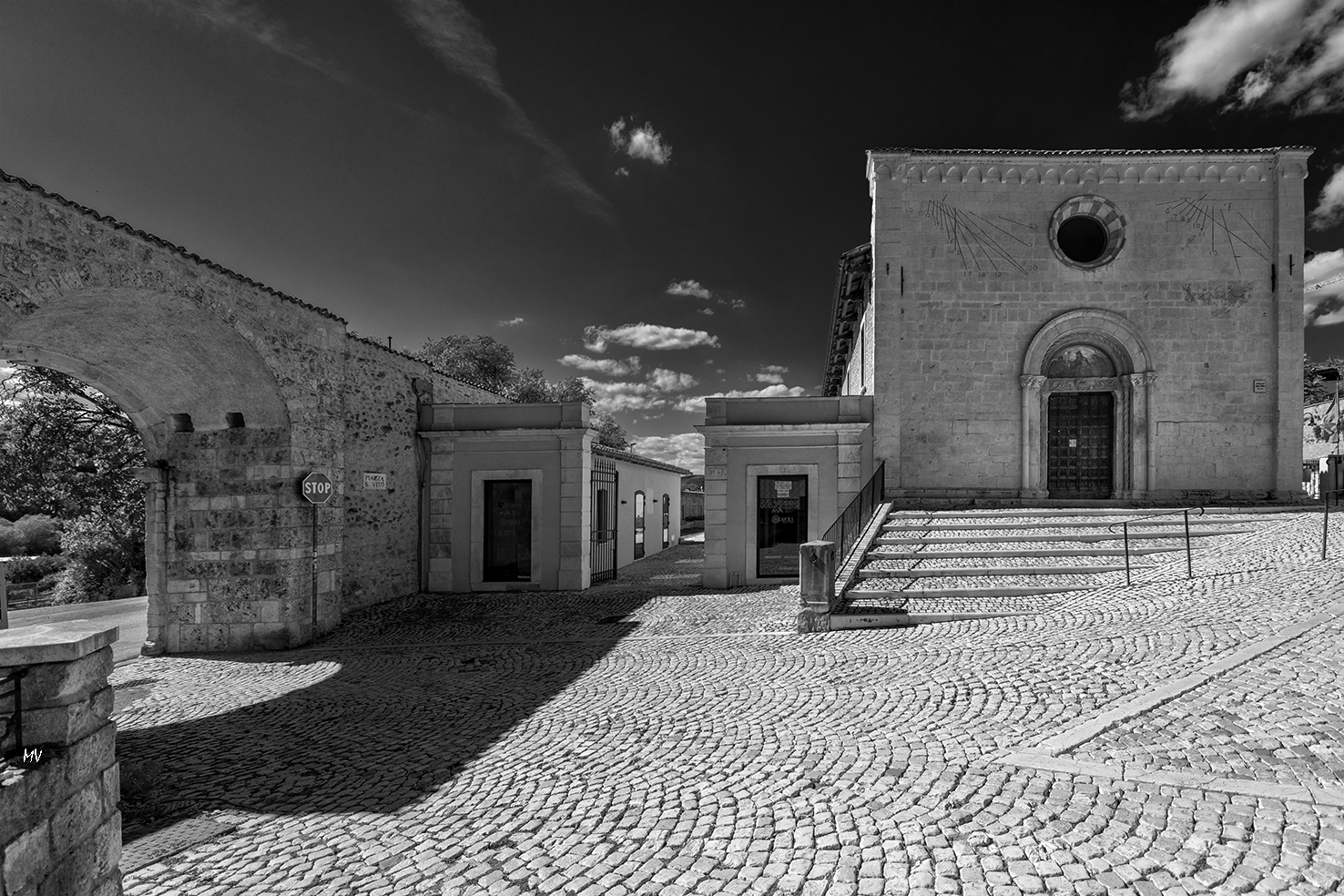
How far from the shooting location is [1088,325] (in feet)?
44.4

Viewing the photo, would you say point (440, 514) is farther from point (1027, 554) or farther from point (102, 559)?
point (102, 559)

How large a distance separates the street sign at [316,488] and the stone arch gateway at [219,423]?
179 mm

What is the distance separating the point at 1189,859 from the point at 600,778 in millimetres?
3153

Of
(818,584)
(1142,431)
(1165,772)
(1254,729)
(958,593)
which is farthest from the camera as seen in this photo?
(1142,431)

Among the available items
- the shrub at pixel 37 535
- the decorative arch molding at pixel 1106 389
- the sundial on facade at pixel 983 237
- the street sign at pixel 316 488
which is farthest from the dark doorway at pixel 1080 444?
the shrub at pixel 37 535

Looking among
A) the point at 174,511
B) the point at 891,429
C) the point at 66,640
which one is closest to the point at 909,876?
the point at 66,640

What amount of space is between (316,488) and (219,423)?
168 cm

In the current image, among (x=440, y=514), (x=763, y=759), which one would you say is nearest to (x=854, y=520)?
(x=763, y=759)

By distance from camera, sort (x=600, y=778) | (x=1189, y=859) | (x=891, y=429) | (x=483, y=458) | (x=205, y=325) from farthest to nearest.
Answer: (x=891, y=429) < (x=483, y=458) < (x=205, y=325) < (x=600, y=778) < (x=1189, y=859)

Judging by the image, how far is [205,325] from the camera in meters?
8.00

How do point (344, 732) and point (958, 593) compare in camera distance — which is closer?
point (344, 732)

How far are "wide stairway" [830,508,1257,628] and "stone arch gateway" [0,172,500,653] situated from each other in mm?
7911

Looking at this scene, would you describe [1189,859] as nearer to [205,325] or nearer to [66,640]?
[66,640]

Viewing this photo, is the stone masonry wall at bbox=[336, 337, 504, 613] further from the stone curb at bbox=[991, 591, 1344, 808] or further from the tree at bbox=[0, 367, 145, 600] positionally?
the stone curb at bbox=[991, 591, 1344, 808]
